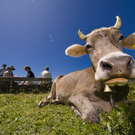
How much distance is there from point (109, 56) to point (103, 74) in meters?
0.34

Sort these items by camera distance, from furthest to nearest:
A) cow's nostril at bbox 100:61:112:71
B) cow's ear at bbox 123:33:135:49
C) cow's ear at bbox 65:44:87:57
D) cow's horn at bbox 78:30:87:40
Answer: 1. cow's ear at bbox 65:44:87:57
2. cow's horn at bbox 78:30:87:40
3. cow's ear at bbox 123:33:135:49
4. cow's nostril at bbox 100:61:112:71

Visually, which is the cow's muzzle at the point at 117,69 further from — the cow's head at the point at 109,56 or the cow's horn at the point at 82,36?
the cow's horn at the point at 82,36

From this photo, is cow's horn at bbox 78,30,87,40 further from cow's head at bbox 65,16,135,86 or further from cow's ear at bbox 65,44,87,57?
cow's ear at bbox 65,44,87,57

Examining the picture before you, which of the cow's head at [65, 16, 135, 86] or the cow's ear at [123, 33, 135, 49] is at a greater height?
the cow's ear at [123, 33, 135, 49]

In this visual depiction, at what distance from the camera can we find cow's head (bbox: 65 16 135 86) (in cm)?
136

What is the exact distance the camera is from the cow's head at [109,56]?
1.36m

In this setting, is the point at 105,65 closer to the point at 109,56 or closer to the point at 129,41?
the point at 109,56

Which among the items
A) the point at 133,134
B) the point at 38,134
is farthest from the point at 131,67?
the point at 38,134

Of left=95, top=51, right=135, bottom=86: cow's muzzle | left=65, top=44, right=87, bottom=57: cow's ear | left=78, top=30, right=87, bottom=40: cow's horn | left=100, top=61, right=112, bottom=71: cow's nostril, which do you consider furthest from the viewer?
left=65, top=44, right=87, bottom=57: cow's ear

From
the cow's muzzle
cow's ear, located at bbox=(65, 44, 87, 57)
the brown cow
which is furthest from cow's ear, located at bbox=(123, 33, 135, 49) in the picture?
the cow's muzzle

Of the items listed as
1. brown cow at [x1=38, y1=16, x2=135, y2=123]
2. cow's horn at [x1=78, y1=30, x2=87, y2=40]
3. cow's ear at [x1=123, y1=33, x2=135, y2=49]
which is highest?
cow's horn at [x1=78, y1=30, x2=87, y2=40]

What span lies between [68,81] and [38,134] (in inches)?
84.6

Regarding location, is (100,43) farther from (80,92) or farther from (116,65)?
(80,92)


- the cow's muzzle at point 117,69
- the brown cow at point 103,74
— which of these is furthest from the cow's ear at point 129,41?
the cow's muzzle at point 117,69
